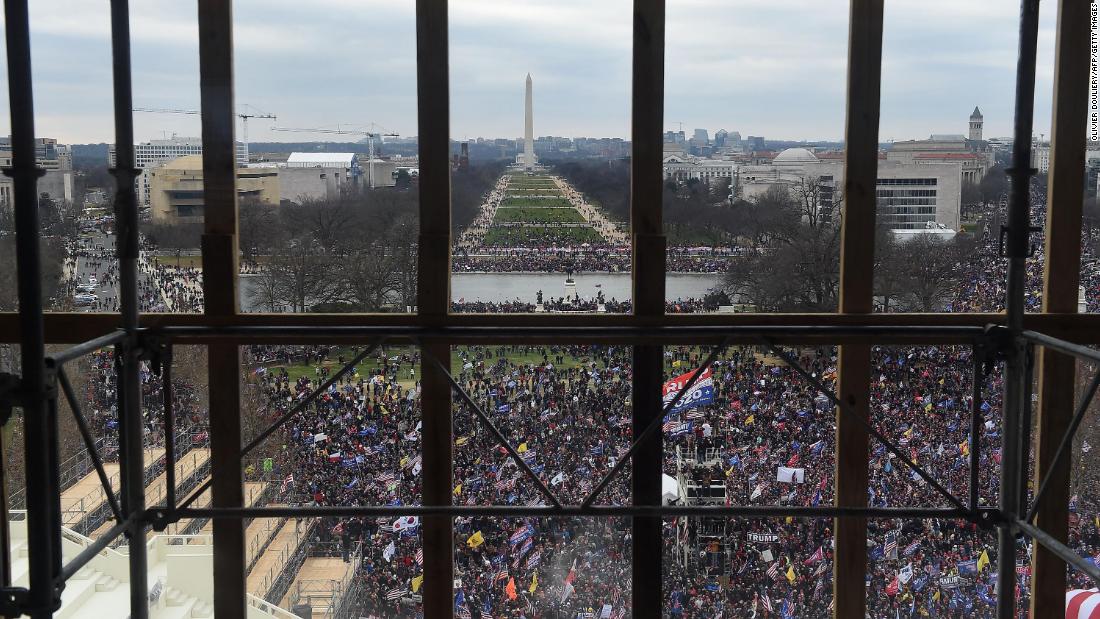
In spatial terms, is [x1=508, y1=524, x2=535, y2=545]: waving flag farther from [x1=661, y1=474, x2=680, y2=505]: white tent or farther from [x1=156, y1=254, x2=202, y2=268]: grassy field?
[x1=156, y1=254, x2=202, y2=268]: grassy field

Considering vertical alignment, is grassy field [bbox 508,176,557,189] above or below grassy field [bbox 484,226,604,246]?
above

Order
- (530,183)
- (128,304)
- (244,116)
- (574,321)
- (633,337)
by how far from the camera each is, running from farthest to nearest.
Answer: (530,183) < (244,116) < (574,321) < (633,337) < (128,304)

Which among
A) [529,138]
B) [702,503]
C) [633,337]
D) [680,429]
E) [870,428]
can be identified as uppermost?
[529,138]

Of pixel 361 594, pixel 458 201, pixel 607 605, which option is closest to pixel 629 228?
pixel 458 201

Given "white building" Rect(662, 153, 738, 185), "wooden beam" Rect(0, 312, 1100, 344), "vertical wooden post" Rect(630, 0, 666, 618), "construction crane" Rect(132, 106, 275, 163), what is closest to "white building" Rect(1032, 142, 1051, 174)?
"wooden beam" Rect(0, 312, 1100, 344)

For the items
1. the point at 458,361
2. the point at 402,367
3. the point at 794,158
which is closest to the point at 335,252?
the point at 402,367

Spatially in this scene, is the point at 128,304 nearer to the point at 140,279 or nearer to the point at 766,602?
the point at 140,279
